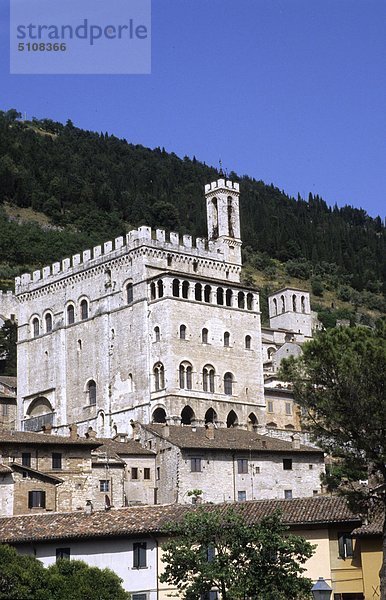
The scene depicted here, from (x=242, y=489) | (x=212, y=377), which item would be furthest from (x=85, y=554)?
(x=212, y=377)

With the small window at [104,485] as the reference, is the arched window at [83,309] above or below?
above

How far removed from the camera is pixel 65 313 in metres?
86.9

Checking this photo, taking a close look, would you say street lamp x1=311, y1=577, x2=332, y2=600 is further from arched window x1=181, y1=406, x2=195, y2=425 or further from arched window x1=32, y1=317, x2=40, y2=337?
arched window x1=32, y1=317, x2=40, y2=337

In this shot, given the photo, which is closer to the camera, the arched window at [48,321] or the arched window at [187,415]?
the arched window at [187,415]

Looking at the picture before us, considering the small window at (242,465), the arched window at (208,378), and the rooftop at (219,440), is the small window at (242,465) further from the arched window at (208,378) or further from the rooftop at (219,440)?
the arched window at (208,378)

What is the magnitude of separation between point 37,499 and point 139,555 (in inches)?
418

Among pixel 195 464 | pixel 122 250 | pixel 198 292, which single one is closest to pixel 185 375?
pixel 198 292

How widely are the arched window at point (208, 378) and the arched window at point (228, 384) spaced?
125 centimetres

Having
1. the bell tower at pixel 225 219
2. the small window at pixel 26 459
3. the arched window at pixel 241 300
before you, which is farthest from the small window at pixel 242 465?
the bell tower at pixel 225 219

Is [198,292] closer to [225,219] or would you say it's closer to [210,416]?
[210,416]

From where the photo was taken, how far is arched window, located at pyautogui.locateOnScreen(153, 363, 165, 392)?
252ft

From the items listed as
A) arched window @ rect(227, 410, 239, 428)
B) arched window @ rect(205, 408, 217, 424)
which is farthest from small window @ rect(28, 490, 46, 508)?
arched window @ rect(227, 410, 239, 428)

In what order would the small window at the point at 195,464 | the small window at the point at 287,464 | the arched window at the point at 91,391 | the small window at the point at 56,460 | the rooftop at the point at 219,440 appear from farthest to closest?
the arched window at the point at 91,391, the small window at the point at 287,464, the rooftop at the point at 219,440, the small window at the point at 195,464, the small window at the point at 56,460

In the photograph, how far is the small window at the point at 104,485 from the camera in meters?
57.5
